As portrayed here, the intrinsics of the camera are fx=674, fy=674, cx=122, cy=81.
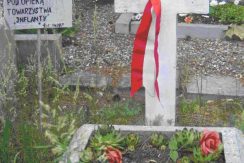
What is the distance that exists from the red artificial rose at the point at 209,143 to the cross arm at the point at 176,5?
3.59 ft

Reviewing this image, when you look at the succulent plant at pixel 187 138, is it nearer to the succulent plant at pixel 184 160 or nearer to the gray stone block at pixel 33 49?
the succulent plant at pixel 184 160

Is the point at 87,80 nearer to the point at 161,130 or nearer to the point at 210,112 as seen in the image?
the point at 210,112

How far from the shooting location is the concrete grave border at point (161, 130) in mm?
3227

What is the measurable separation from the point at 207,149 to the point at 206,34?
4064 millimetres

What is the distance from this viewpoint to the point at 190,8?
4148 mm

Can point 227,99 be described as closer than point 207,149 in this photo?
No

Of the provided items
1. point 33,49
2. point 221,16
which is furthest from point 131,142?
point 221,16

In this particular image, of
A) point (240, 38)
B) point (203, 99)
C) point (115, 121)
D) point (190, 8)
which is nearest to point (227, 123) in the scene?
point (203, 99)

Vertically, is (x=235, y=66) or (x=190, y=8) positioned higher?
(x=190, y=8)

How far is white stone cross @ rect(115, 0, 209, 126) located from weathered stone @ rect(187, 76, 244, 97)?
1.11 m

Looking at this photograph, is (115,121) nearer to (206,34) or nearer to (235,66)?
(235,66)

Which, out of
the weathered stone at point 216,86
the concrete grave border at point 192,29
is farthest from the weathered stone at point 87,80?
the concrete grave border at point 192,29

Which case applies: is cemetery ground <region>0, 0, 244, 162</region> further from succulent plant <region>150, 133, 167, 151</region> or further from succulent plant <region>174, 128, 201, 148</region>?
succulent plant <region>174, 128, 201, 148</region>

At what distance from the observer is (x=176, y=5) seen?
417 centimetres
